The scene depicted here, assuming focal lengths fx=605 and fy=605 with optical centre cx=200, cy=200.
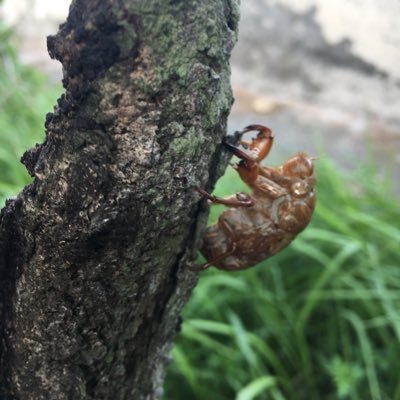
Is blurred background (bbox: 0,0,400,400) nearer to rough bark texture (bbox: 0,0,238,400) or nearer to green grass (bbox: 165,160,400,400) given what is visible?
green grass (bbox: 165,160,400,400)

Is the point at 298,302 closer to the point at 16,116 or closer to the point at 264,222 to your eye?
the point at 264,222

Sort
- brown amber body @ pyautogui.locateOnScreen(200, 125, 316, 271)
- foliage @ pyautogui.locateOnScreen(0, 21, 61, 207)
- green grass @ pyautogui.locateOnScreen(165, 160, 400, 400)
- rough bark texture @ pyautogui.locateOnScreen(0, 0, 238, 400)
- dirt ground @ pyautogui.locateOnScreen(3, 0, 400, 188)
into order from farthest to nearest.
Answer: dirt ground @ pyautogui.locateOnScreen(3, 0, 400, 188) < foliage @ pyautogui.locateOnScreen(0, 21, 61, 207) < green grass @ pyautogui.locateOnScreen(165, 160, 400, 400) < brown amber body @ pyautogui.locateOnScreen(200, 125, 316, 271) < rough bark texture @ pyautogui.locateOnScreen(0, 0, 238, 400)

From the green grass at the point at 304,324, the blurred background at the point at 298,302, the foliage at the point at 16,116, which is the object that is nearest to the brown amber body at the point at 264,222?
the blurred background at the point at 298,302

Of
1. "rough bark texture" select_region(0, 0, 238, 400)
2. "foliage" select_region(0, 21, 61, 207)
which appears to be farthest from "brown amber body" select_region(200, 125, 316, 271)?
"foliage" select_region(0, 21, 61, 207)

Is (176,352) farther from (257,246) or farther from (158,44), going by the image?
(158,44)

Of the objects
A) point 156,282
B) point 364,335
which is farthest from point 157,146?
point 364,335

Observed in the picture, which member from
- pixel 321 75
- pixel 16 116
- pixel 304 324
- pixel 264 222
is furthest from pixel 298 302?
pixel 321 75
